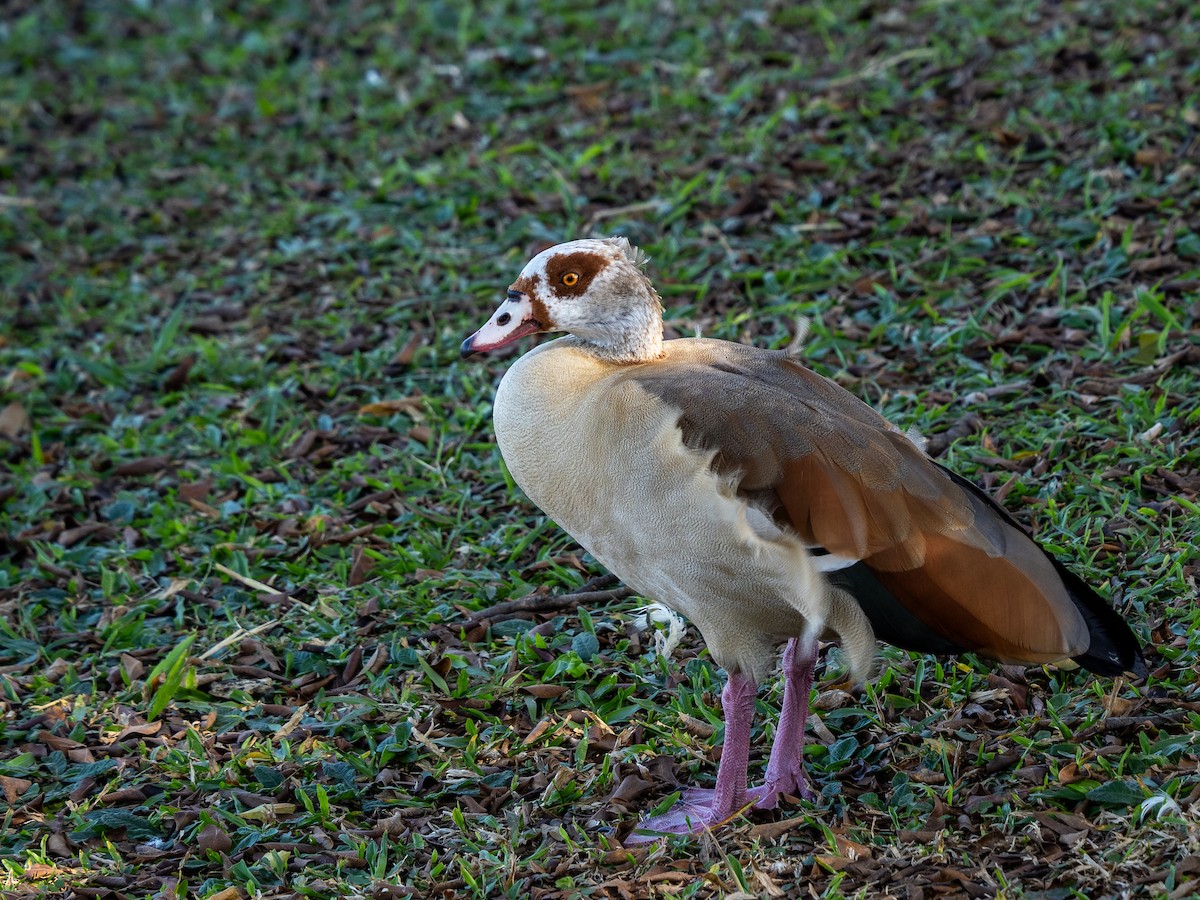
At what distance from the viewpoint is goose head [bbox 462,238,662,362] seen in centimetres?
351

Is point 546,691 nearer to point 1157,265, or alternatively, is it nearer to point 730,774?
point 730,774

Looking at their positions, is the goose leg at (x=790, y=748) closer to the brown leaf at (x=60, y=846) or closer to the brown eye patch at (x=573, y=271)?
the brown eye patch at (x=573, y=271)

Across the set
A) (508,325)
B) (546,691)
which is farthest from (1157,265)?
(546,691)

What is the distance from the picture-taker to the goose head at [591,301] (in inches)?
138

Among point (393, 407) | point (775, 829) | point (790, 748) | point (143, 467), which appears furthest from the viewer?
point (393, 407)

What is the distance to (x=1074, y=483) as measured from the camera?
13.7 ft

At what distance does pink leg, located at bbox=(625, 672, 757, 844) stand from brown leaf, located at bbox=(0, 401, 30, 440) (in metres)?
3.24

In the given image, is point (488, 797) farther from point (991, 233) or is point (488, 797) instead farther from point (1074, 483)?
point (991, 233)

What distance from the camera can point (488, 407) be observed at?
5020mm

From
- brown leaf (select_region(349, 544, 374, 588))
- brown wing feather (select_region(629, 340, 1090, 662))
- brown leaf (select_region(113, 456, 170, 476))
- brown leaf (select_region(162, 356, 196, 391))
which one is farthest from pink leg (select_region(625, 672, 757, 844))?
brown leaf (select_region(162, 356, 196, 391))

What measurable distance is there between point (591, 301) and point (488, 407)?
1.57 meters

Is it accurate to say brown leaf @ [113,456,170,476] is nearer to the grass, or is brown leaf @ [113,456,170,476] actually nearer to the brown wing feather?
the grass

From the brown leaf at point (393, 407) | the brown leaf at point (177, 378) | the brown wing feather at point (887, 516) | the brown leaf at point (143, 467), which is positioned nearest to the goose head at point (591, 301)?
the brown wing feather at point (887, 516)

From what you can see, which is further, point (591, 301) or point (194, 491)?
point (194, 491)
